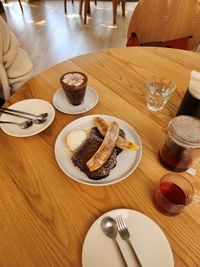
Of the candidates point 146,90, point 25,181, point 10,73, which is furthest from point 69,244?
point 10,73

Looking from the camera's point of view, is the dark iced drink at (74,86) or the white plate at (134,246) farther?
the dark iced drink at (74,86)

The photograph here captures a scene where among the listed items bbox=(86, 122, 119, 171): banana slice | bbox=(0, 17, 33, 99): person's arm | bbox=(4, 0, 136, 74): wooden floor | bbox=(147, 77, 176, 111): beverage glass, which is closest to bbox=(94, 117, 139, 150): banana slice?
bbox=(86, 122, 119, 171): banana slice

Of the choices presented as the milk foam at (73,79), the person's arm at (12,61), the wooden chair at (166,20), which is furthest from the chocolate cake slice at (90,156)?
the wooden chair at (166,20)

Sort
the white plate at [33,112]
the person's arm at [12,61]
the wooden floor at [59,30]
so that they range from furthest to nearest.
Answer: the wooden floor at [59,30] < the person's arm at [12,61] < the white plate at [33,112]

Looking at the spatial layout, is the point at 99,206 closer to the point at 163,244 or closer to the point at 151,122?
the point at 163,244

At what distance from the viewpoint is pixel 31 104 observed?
2.44 ft

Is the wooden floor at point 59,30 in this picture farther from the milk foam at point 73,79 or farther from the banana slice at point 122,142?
the banana slice at point 122,142

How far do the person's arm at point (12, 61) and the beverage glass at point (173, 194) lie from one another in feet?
2.79

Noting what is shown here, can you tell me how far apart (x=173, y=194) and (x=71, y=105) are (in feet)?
1.57

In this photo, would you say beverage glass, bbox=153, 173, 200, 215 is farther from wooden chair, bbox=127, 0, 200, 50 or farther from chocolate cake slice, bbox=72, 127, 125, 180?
wooden chair, bbox=127, 0, 200, 50

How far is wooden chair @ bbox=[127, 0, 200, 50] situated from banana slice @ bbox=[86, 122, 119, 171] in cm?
102

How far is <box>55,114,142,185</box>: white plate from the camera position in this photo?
546 millimetres

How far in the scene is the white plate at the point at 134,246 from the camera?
42 centimetres

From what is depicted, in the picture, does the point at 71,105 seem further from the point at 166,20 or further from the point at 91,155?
the point at 166,20
